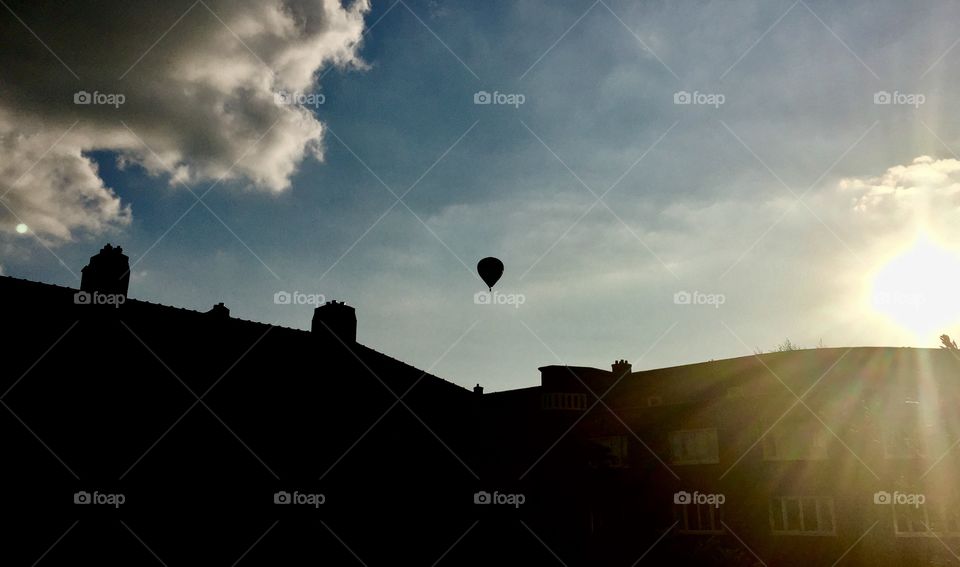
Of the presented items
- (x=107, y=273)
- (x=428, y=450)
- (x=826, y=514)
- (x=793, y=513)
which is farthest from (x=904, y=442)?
(x=107, y=273)

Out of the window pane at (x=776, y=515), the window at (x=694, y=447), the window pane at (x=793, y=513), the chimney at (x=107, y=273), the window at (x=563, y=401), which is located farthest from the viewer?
the window at (x=563, y=401)

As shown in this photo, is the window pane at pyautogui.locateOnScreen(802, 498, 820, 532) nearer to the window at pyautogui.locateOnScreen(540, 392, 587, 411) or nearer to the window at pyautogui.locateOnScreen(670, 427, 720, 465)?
the window at pyautogui.locateOnScreen(670, 427, 720, 465)

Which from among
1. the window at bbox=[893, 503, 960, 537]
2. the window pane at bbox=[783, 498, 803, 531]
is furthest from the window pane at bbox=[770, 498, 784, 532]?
the window at bbox=[893, 503, 960, 537]

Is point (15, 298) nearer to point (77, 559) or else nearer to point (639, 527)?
point (77, 559)

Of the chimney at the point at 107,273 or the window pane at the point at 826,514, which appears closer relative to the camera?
the chimney at the point at 107,273

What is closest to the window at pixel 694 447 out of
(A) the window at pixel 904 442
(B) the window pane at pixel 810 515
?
(B) the window pane at pixel 810 515

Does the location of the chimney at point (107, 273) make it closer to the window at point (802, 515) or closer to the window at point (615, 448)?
the window at point (615, 448)
